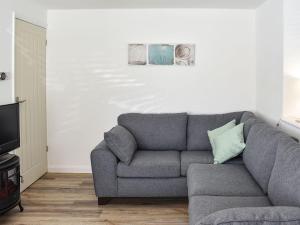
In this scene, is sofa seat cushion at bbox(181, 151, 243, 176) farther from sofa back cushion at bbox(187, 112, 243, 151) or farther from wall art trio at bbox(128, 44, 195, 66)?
wall art trio at bbox(128, 44, 195, 66)

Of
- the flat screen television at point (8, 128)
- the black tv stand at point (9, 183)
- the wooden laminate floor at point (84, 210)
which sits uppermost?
→ the flat screen television at point (8, 128)

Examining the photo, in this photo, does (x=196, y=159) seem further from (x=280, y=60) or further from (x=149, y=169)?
(x=280, y=60)

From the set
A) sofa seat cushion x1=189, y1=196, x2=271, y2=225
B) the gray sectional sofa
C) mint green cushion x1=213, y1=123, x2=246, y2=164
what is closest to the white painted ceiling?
the gray sectional sofa

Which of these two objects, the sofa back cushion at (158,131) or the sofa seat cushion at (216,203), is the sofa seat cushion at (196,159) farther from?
the sofa seat cushion at (216,203)

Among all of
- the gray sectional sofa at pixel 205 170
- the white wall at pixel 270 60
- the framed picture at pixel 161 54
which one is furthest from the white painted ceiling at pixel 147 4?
the gray sectional sofa at pixel 205 170

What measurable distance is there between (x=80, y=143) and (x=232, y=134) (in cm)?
226

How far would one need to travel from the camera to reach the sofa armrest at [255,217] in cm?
142

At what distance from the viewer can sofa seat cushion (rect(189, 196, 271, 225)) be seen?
223cm

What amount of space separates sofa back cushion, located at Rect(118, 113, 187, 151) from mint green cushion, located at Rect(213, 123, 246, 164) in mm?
648

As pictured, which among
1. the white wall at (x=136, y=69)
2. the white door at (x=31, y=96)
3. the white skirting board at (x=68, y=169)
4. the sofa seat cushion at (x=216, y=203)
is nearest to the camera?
the sofa seat cushion at (x=216, y=203)

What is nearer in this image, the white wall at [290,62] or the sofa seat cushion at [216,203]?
the sofa seat cushion at [216,203]

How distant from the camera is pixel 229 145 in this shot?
351cm

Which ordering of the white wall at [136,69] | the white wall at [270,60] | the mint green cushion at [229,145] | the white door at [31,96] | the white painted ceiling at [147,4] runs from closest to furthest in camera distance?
the mint green cushion at [229,145], the white wall at [270,60], the white door at [31,96], the white painted ceiling at [147,4], the white wall at [136,69]

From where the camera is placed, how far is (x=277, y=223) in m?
1.42
